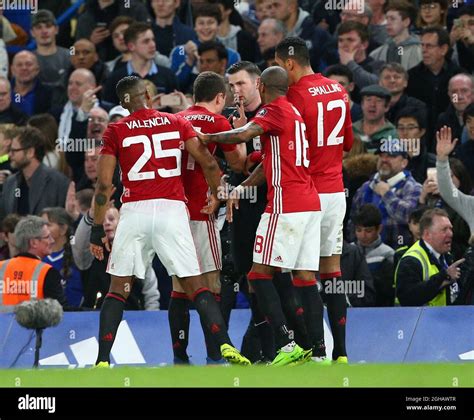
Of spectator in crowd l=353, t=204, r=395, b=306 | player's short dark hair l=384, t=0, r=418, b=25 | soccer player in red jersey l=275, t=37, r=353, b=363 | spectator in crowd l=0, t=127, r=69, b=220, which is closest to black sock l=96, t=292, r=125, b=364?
soccer player in red jersey l=275, t=37, r=353, b=363

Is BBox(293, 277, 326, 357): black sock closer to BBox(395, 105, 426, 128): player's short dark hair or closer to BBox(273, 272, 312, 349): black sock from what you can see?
BBox(273, 272, 312, 349): black sock

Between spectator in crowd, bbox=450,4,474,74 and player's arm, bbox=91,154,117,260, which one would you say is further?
spectator in crowd, bbox=450,4,474,74

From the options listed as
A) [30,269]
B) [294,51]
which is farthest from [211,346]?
[30,269]

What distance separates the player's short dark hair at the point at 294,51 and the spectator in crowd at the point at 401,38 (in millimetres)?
4863

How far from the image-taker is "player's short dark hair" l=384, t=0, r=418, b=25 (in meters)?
17.2

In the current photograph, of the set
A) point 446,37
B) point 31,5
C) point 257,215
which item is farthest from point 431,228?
point 31,5

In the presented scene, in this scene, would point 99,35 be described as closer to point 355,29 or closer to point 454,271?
point 355,29

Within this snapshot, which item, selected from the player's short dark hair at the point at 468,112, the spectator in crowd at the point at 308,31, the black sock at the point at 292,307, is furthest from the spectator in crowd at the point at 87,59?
the black sock at the point at 292,307

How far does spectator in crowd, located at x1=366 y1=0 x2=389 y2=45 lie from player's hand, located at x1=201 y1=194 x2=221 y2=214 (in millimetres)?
5687

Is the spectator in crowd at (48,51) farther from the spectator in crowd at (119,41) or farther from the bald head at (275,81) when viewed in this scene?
the bald head at (275,81)

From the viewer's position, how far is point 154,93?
16859 millimetres

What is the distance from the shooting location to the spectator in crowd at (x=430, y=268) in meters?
14.0

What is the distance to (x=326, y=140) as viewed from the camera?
1234 centimetres
